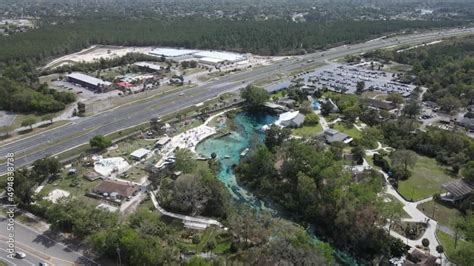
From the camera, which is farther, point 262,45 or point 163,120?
point 262,45

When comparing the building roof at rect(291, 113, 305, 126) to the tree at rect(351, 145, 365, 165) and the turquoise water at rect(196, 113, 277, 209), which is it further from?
the tree at rect(351, 145, 365, 165)

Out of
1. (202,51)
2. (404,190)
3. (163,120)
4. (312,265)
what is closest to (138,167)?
(163,120)

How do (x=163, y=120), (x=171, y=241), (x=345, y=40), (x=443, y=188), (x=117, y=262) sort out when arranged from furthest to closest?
(x=345, y=40)
(x=163, y=120)
(x=443, y=188)
(x=171, y=241)
(x=117, y=262)

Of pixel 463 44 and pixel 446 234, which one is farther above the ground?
pixel 463 44

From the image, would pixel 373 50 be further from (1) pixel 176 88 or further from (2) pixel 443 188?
(2) pixel 443 188

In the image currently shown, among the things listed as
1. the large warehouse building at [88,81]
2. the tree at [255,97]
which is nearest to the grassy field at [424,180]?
the tree at [255,97]
